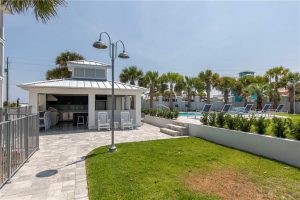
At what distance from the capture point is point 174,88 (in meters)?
36.7

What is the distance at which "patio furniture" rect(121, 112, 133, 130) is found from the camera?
1362cm

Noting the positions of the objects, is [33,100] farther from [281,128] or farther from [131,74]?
[131,74]

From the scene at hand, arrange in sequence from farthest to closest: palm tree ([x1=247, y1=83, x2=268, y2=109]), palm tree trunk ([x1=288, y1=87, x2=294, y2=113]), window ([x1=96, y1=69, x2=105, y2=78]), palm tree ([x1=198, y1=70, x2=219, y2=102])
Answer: palm tree ([x1=198, y1=70, x2=219, y2=102]), palm tree ([x1=247, y1=83, x2=268, y2=109]), palm tree trunk ([x1=288, y1=87, x2=294, y2=113]), window ([x1=96, y1=69, x2=105, y2=78])

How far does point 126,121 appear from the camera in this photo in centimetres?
1395

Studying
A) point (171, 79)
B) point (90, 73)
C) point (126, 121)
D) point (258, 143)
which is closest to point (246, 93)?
point (171, 79)

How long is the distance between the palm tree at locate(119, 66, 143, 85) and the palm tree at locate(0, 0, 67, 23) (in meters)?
21.7

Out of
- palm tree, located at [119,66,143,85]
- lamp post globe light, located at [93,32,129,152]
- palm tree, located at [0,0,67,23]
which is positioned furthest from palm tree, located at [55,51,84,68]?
palm tree, located at [0,0,67,23]

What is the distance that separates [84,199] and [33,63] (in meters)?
48.0

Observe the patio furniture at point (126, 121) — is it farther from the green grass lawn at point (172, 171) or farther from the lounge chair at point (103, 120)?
the green grass lawn at point (172, 171)

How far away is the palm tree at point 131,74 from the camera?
2705 centimetres

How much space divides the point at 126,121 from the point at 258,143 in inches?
357

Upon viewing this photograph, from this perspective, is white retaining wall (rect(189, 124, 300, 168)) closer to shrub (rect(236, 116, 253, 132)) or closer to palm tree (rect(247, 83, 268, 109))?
shrub (rect(236, 116, 253, 132))

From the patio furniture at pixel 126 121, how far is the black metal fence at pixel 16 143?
6494mm

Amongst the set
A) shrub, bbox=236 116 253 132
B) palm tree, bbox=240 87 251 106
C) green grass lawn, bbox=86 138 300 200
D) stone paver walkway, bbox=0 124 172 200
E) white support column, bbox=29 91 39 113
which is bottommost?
stone paver walkway, bbox=0 124 172 200
